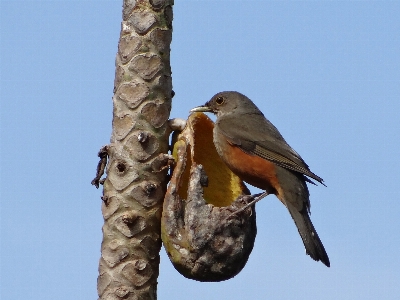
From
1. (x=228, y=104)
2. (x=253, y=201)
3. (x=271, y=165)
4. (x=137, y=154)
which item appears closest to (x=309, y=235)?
(x=253, y=201)

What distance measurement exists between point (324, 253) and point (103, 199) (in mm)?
2454

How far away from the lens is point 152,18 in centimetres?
493

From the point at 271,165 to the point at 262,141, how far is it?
1.42 feet

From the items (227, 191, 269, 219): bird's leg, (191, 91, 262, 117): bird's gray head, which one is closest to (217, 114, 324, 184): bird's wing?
(191, 91, 262, 117): bird's gray head

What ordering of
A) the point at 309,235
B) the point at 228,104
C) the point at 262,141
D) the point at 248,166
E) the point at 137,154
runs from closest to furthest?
the point at 137,154 → the point at 309,235 → the point at 248,166 → the point at 262,141 → the point at 228,104

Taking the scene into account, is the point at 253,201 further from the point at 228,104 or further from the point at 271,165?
the point at 228,104

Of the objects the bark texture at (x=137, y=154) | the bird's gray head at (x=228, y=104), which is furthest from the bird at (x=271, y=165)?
the bark texture at (x=137, y=154)

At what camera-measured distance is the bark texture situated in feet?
15.0

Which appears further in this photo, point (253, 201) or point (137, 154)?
point (253, 201)

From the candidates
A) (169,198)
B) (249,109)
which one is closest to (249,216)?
(169,198)

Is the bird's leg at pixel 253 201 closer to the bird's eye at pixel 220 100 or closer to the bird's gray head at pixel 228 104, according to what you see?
the bird's gray head at pixel 228 104

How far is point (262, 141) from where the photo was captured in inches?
282

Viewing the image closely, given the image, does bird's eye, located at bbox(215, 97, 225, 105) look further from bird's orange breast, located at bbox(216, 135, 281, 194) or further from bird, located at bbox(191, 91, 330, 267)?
bird's orange breast, located at bbox(216, 135, 281, 194)

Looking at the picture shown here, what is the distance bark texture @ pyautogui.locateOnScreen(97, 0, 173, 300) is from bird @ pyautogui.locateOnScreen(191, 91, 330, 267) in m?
1.53
